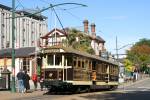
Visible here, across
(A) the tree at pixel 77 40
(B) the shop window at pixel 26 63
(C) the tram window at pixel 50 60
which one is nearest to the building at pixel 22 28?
(A) the tree at pixel 77 40

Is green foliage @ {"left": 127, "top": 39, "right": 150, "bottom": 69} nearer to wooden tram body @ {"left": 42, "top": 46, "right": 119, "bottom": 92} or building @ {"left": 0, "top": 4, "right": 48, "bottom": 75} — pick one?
building @ {"left": 0, "top": 4, "right": 48, "bottom": 75}

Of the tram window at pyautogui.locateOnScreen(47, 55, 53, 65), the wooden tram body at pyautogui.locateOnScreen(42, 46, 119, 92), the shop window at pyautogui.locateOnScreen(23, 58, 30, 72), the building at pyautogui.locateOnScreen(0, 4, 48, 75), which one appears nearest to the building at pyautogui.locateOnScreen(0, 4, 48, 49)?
the building at pyautogui.locateOnScreen(0, 4, 48, 75)

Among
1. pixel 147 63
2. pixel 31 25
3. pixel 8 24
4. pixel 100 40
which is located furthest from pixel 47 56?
pixel 147 63

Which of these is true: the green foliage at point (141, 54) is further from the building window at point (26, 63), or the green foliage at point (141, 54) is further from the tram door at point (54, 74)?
the tram door at point (54, 74)

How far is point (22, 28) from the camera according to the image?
8669cm

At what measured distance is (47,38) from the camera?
8550 cm

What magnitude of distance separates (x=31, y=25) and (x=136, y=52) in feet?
176

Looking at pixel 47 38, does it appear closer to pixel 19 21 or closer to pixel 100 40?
pixel 19 21

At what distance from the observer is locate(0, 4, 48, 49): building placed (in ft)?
263

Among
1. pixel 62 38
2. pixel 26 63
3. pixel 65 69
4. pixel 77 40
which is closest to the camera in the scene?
pixel 65 69

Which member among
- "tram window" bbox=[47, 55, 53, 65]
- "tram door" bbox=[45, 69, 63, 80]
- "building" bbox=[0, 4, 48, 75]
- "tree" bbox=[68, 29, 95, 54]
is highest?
"building" bbox=[0, 4, 48, 75]

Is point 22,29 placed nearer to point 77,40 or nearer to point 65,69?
point 77,40

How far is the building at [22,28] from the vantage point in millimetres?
80144

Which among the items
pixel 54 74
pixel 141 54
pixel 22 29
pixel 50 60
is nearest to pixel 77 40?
pixel 22 29
